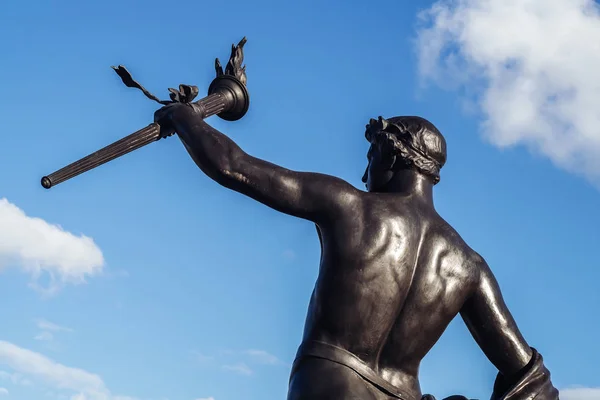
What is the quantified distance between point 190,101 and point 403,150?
1580mm

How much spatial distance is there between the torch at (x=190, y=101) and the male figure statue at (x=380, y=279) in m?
0.14

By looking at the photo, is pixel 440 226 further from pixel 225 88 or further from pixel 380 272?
pixel 225 88

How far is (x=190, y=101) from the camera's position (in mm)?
7078

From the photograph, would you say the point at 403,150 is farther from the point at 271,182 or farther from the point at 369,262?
the point at 271,182

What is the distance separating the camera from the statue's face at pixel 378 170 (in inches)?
277

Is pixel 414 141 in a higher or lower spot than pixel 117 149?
higher

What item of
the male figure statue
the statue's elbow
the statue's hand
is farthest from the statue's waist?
the statue's hand

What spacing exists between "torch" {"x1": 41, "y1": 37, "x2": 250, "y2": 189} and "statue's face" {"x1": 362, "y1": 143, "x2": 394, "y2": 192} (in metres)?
1.11

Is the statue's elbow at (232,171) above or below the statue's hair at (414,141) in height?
below

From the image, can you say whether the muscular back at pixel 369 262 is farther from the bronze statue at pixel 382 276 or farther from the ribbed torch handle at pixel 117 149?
the ribbed torch handle at pixel 117 149

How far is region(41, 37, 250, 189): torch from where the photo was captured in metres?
6.90

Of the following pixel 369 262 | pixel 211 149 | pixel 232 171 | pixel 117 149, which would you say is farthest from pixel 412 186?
pixel 117 149

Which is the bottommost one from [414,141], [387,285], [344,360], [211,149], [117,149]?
[344,360]

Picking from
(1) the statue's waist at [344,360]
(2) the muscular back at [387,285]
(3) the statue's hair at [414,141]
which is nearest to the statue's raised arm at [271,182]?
(2) the muscular back at [387,285]
